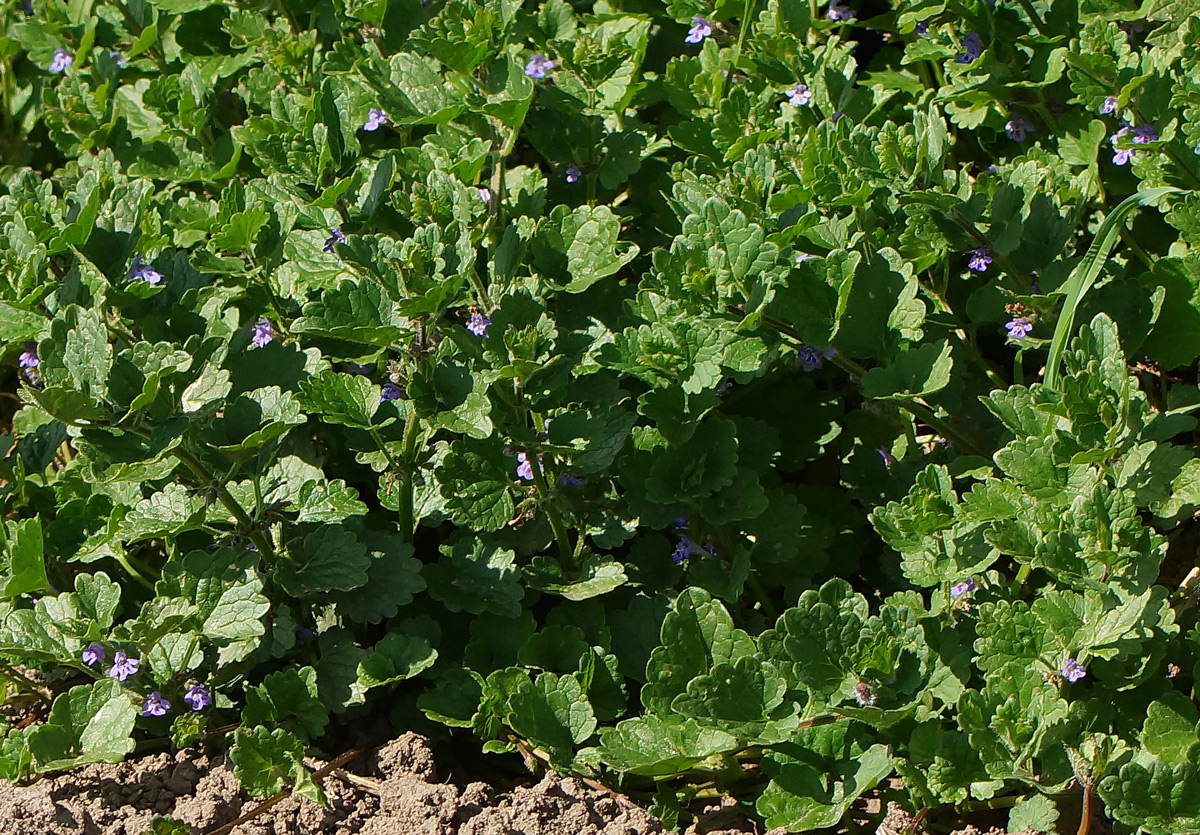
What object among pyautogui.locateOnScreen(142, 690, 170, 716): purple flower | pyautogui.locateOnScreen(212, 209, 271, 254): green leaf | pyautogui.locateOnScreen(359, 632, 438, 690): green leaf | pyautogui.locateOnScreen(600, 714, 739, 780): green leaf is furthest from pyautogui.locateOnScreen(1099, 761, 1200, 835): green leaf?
pyautogui.locateOnScreen(212, 209, 271, 254): green leaf

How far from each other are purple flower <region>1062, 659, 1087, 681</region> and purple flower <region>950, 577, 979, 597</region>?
0.35 m

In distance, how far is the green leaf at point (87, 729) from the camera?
3.21m

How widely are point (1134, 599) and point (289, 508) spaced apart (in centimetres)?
209

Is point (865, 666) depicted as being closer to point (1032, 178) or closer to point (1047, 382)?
point (1047, 382)

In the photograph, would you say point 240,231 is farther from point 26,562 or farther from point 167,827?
point 167,827

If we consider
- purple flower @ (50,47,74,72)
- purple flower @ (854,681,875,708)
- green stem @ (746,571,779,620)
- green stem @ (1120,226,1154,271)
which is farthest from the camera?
purple flower @ (50,47,74,72)

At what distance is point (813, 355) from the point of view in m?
3.59

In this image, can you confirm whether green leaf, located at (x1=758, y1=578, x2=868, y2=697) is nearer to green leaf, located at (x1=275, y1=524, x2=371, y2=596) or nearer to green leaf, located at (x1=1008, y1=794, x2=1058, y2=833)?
green leaf, located at (x1=1008, y1=794, x2=1058, y2=833)

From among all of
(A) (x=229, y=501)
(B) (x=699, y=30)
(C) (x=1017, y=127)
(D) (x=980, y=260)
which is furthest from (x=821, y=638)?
(B) (x=699, y=30)

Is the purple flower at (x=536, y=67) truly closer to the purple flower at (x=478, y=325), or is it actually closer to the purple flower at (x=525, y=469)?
the purple flower at (x=478, y=325)

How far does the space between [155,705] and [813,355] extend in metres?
1.92

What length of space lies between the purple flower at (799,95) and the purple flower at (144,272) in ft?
6.37

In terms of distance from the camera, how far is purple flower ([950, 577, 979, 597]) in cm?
334

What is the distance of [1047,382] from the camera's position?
3402mm
